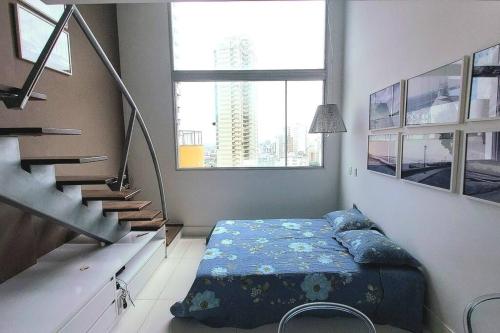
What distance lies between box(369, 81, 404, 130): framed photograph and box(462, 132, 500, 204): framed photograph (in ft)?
2.67

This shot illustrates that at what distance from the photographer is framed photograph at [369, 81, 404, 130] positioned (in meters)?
2.40

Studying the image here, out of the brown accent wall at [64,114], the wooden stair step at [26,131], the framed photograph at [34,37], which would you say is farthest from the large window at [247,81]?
the wooden stair step at [26,131]

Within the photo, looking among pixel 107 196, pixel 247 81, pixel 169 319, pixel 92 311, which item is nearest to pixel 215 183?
pixel 247 81

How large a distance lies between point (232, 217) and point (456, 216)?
300 centimetres

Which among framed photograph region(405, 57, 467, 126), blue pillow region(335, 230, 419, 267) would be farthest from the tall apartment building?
framed photograph region(405, 57, 467, 126)

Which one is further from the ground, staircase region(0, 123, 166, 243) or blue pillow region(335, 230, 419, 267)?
staircase region(0, 123, 166, 243)

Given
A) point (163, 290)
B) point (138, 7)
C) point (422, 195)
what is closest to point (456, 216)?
point (422, 195)

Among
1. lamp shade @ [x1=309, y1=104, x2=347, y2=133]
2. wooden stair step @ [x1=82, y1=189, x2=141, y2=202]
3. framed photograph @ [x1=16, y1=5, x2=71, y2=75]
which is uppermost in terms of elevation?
framed photograph @ [x1=16, y1=5, x2=71, y2=75]

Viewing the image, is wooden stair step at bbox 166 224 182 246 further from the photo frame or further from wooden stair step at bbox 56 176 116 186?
the photo frame

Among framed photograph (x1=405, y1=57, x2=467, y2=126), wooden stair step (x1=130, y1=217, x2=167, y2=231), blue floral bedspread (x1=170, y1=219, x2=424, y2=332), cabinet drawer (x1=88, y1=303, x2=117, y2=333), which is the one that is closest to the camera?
framed photograph (x1=405, y1=57, x2=467, y2=126)

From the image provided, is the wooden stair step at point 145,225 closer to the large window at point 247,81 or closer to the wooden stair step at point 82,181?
the wooden stair step at point 82,181

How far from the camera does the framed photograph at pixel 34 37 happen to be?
220 centimetres

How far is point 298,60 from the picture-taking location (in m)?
4.06

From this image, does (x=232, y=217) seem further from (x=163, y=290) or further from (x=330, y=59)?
(x=330, y=59)
